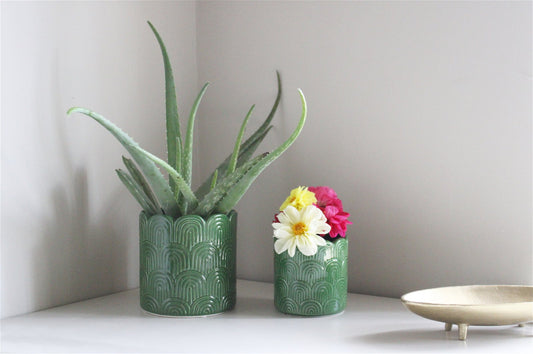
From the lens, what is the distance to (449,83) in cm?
90

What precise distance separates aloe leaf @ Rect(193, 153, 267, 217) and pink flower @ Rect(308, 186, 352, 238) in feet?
0.33

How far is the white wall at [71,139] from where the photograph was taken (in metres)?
0.86

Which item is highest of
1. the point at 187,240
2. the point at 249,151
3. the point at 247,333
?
the point at 249,151

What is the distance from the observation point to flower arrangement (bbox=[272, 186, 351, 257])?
82 centimetres

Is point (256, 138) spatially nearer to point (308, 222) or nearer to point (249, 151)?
point (249, 151)

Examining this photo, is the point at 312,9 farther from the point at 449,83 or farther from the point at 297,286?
the point at 297,286

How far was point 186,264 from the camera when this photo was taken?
2.78ft

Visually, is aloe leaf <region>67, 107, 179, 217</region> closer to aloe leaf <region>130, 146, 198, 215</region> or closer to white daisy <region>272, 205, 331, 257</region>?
aloe leaf <region>130, 146, 198, 215</region>

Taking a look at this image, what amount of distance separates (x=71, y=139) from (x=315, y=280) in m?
0.42

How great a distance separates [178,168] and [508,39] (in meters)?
0.48

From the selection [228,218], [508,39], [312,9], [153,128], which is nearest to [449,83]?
[508,39]

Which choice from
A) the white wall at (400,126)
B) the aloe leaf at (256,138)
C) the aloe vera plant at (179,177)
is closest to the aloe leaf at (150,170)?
the aloe vera plant at (179,177)

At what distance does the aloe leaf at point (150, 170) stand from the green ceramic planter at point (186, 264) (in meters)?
0.02

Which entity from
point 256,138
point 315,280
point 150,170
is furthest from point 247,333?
point 256,138
